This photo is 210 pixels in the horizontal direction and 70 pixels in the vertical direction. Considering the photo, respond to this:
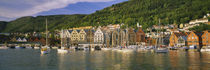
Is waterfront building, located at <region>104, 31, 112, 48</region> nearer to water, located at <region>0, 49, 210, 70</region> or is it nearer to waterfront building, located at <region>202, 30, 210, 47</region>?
waterfront building, located at <region>202, 30, 210, 47</region>

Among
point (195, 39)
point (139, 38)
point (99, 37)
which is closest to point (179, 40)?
point (195, 39)

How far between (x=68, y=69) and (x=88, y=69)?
3.53 meters

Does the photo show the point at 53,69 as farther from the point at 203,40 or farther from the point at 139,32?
the point at 139,32

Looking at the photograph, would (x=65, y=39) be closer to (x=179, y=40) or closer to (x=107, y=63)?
(x=179, y=40)

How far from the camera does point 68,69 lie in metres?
43.5

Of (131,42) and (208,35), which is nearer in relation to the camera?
(208,35)

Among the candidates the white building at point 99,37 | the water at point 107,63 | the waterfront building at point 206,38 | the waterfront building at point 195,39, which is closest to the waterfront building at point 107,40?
the white building at point 99,37

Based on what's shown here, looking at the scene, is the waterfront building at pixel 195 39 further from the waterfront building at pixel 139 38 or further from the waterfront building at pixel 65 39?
the waterfront building at pixel 65 39

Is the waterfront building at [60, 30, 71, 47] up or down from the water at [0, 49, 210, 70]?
up

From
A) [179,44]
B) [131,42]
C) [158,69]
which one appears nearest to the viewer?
[158,69]

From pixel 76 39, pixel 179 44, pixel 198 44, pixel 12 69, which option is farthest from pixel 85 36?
pixel 12 69

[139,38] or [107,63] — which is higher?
[139,38]

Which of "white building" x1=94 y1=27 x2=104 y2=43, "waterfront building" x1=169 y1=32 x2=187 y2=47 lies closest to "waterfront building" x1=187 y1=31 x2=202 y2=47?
"waterfront building" x1=169 y1=32 x2=187 y2=47

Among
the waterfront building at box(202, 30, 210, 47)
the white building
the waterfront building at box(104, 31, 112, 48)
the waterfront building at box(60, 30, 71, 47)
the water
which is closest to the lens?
the water
